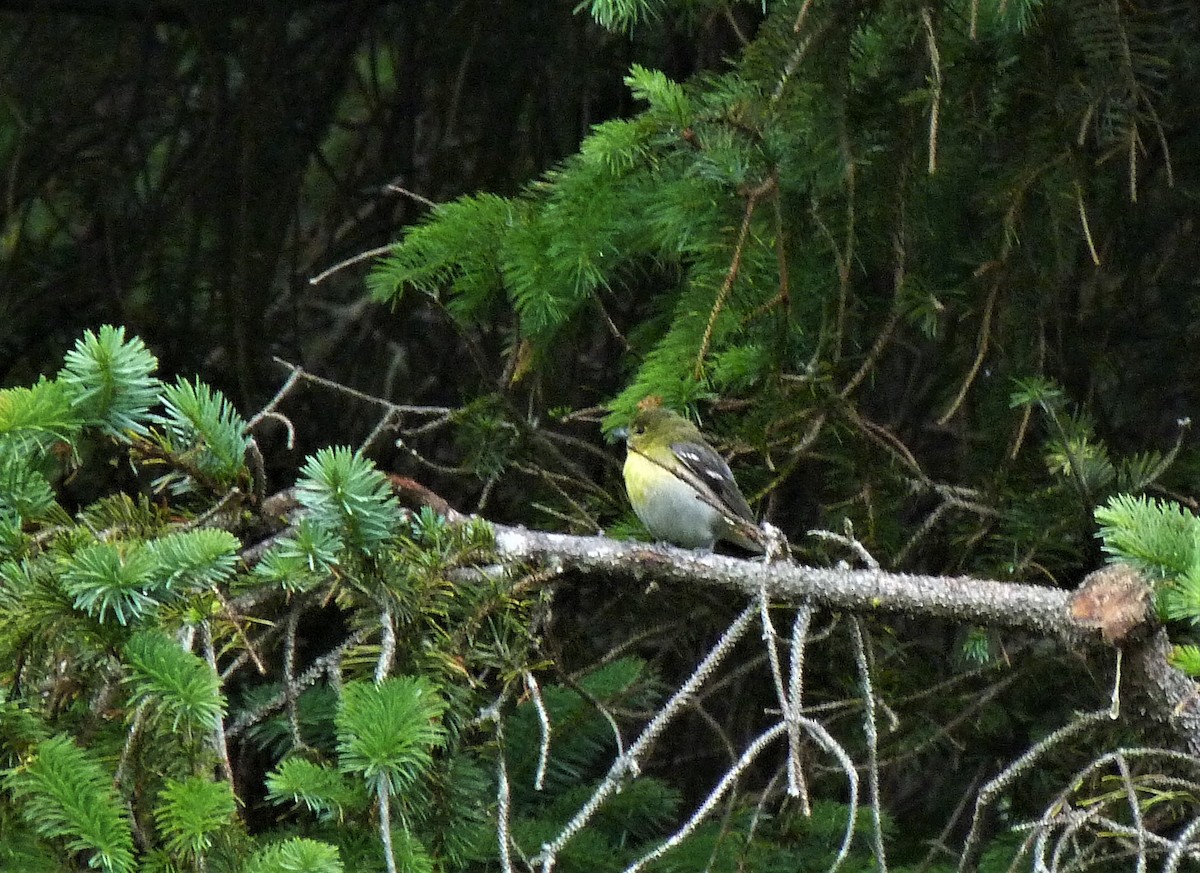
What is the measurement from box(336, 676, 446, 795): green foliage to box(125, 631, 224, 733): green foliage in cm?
17

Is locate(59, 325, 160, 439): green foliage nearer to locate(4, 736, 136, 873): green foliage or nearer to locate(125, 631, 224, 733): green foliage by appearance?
locate(125, 631, 224, 733): green foliage

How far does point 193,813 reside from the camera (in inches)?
67.6

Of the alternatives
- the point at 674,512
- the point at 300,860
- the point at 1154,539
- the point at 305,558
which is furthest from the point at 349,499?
the point at 674,512

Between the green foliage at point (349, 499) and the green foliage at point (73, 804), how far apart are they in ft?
1.42

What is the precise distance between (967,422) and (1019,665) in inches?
29.2

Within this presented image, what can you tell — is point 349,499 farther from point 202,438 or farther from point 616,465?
point 616,465

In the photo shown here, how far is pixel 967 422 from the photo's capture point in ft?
11.8

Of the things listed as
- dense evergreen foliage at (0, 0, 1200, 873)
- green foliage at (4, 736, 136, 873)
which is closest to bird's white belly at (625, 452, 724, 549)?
dense evergreen foliage at (0, 0, 1200, 873)

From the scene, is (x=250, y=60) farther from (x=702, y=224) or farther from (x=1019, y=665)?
(x=1019, y=665)

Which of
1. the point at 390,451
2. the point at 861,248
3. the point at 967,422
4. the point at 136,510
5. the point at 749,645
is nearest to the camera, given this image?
the point at 136,510

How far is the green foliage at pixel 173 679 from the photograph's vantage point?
174cm

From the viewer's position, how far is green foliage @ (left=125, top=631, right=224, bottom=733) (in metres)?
1.74

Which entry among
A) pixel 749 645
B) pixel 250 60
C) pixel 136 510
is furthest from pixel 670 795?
pixel 250 60

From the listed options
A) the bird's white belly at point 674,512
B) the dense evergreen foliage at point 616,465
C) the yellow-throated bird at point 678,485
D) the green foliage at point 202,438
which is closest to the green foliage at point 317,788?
the dense evergreen foliage at point 616,465
